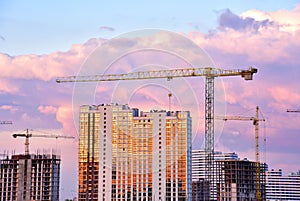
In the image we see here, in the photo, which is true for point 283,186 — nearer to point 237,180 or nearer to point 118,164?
point 237,180

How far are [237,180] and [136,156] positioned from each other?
34.1ft

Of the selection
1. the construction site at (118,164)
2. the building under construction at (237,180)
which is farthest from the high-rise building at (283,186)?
the construction site at (118,164)

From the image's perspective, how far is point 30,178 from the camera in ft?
135

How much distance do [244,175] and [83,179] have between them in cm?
1363

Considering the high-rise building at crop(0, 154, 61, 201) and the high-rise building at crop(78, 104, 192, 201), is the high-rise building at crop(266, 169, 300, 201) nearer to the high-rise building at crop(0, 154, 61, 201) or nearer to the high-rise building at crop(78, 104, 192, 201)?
the high-rise building at crop(78, 104, 192, 201)

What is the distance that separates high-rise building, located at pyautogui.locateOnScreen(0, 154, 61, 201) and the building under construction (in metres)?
13.7

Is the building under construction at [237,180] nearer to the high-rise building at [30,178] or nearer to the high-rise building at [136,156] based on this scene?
the high-rise building at [136,156]

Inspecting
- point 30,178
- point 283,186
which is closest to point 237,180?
point 30,178

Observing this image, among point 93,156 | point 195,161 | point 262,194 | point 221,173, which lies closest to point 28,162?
point 93,156

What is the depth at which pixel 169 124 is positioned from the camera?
40.8 metres

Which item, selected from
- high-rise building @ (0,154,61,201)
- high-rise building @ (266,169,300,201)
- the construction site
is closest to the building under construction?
the construction site

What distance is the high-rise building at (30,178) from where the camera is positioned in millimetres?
40812

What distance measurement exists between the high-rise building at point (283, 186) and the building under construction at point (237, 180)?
32456 mm

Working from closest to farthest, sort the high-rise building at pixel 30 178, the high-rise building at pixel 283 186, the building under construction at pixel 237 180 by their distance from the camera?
the high-rise building at pixel 30 178, the building under construction at pixel 237 180, the high-rise building at pixel 283 186
